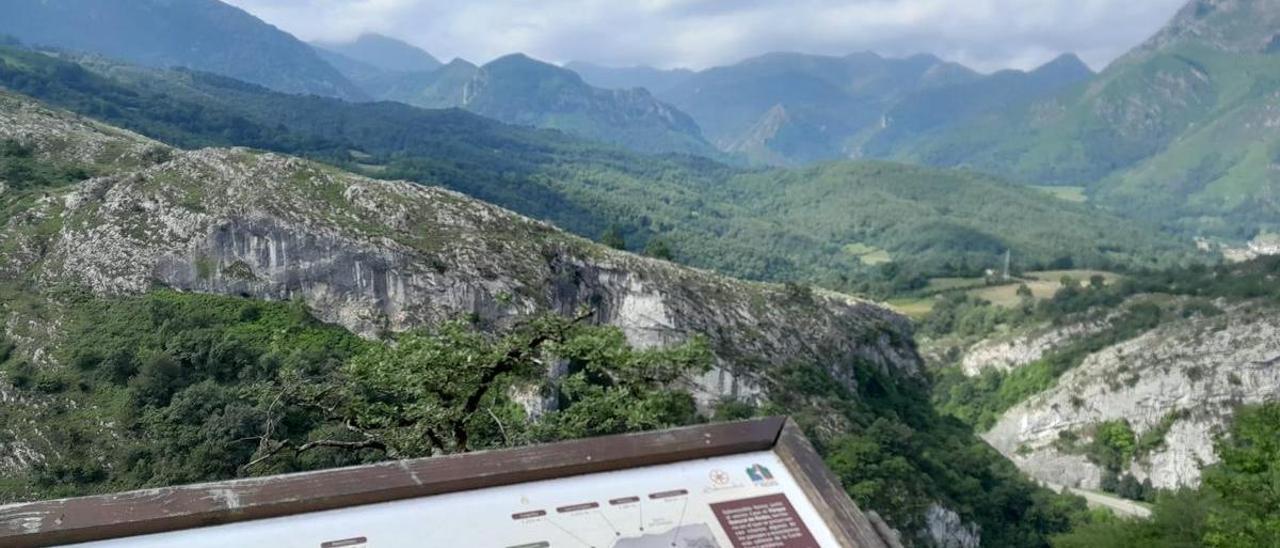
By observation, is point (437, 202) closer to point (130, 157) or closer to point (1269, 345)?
point (130, 157)

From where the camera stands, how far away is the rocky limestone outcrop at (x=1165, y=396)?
66.4 m

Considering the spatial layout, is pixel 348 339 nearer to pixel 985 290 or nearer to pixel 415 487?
pixel 415 487

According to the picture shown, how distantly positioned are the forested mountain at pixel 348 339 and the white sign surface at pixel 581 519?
5.41m

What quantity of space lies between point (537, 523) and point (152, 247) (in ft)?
111

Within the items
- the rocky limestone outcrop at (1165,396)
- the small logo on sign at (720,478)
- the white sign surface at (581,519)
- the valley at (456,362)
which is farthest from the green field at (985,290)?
the white sign surface at (581,519)

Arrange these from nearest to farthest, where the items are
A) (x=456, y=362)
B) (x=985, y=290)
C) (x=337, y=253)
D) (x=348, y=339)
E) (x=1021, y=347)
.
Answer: (x=456, y=362)
(x=348, y=339)
(x=337, y=253)
(x=1021, y=347)
(x=985, y=290)

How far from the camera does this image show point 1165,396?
2729 inches

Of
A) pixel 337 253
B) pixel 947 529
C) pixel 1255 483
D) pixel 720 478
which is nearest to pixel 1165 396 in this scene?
pixel 947 529

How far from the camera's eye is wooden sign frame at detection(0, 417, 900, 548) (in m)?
5.43

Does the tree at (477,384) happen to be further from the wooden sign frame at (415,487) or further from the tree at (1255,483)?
the tree at (1255,483)

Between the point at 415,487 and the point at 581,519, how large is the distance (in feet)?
4.07

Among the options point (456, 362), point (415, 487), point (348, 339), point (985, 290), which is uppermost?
point (415, 487)

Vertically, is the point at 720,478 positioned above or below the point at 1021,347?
above

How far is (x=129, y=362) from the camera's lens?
2777 cm
